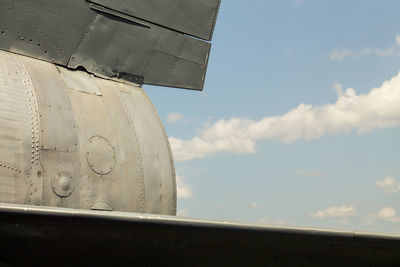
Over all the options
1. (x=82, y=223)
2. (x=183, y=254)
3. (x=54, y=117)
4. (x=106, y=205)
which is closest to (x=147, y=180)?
(x=106, y=205)

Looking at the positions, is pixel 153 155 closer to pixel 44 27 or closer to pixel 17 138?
pixel 17 138

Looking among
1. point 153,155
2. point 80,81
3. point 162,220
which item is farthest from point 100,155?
point 162,220

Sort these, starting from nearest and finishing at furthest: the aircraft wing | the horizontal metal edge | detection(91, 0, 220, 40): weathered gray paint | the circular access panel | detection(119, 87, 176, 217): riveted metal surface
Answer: the horizontal metal edge → the aircraft wing → the circular access panel → detection(119, 87, 176, 217): riveted metal surface → detection(91, 0, 220, 40): weathered gray paint

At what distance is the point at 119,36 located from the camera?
782 cm

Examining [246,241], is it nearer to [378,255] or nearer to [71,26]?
[378,255]

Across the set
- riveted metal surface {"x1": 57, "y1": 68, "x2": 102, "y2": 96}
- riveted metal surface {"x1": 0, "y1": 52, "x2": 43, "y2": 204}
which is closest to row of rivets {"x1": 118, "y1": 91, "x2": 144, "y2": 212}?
riveted metal surface {"x1": 57, "y1": 68, "x2": 102, "y2": 96}

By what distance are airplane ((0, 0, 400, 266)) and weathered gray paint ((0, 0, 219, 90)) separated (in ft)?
0.05

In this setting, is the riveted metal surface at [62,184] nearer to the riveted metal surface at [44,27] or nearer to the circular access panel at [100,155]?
the circular access panel at [100,155]

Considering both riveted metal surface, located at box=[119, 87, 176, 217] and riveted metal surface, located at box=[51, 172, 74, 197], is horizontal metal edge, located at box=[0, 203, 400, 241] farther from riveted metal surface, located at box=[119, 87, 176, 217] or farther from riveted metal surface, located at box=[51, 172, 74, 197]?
riveted metal surface, located at box=[119, 87, 176, 217]

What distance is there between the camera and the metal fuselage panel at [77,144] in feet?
18.1

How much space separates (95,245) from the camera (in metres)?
4.41

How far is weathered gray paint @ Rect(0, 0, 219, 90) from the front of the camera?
675cm

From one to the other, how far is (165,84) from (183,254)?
4351 millimetres

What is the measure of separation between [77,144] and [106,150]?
1.45ft
